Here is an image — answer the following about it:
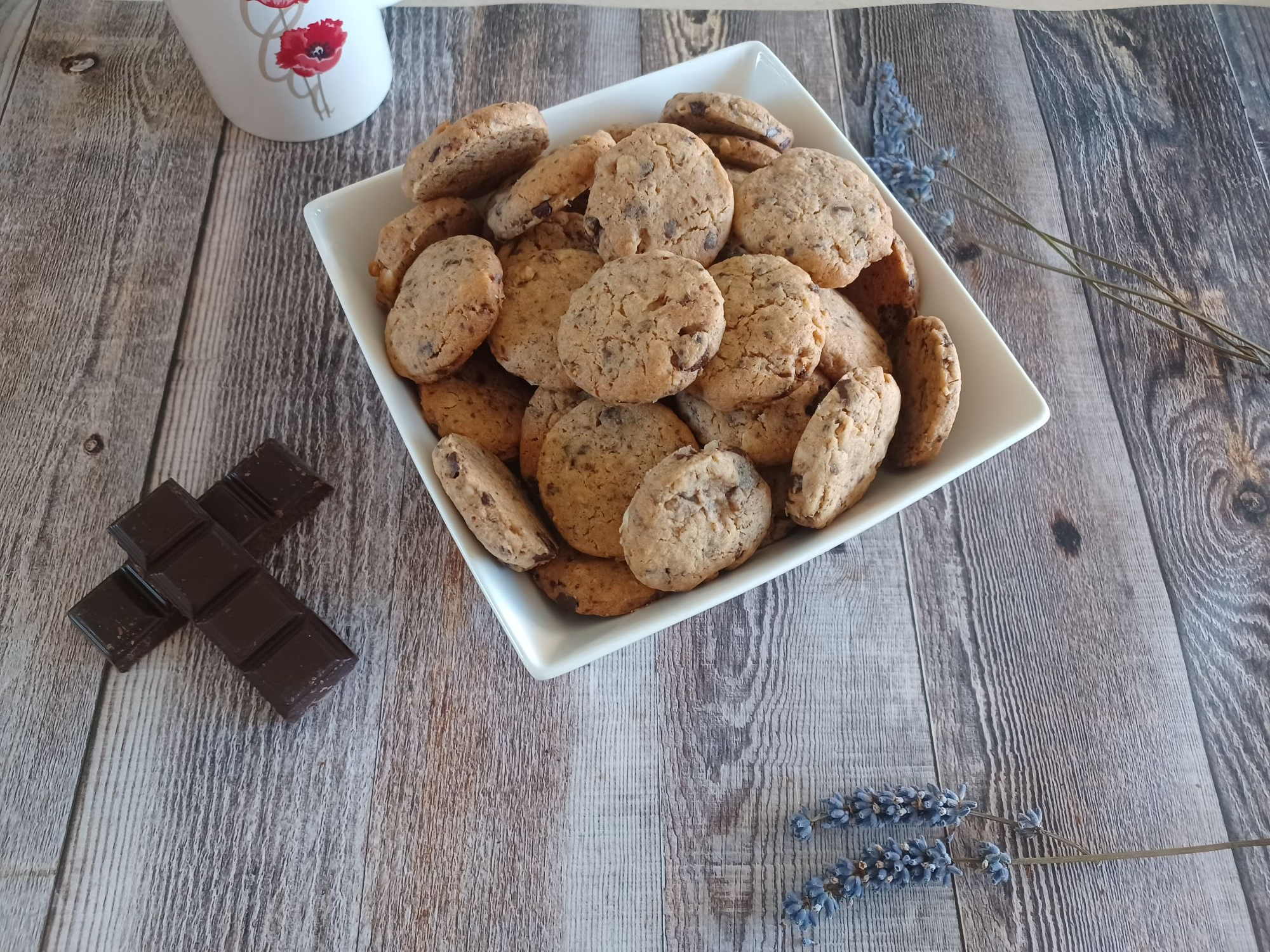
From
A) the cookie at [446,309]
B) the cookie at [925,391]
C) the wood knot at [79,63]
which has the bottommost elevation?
the cookie at [925,391]

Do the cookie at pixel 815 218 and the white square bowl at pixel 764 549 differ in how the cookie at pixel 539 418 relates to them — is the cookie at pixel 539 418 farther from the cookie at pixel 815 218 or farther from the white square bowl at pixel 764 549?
the cookie at pixel 815 218

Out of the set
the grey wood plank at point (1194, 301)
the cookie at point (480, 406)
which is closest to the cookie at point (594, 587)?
the cookie at point (480, 406)

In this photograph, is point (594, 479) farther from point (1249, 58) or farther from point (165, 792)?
point (1249, 58)

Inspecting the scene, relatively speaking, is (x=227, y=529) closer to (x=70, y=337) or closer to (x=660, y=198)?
(x=70, y=337)

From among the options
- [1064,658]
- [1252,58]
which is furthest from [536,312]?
[1252,58]

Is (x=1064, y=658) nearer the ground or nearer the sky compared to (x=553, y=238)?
nearer the ground

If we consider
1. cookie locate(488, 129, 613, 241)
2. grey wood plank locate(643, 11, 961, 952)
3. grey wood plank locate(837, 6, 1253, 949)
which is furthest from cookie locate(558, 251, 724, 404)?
grey wood plank locate(837, 6, 1253, 949)

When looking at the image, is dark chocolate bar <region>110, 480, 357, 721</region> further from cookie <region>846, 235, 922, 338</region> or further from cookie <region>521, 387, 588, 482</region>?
cookie <region>846, 235, 922, 338</region>
